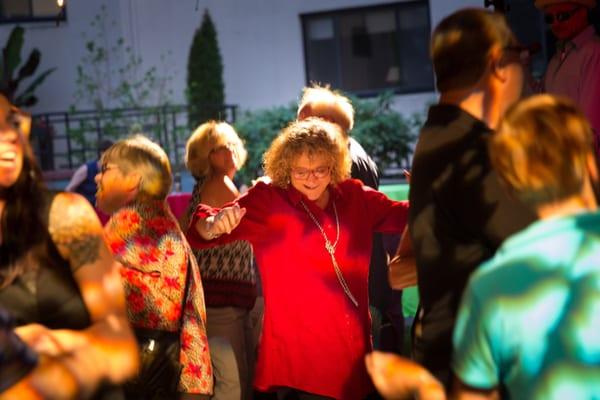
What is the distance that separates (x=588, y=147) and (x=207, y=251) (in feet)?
10.5

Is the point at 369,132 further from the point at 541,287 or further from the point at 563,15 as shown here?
the point at 541,287

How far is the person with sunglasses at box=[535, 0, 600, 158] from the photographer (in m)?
4.59

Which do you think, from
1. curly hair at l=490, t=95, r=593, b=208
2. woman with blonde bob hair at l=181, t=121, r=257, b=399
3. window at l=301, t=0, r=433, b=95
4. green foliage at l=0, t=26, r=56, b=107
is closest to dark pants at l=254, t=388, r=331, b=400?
woman with blonde bob hair at l=181, t=121, r=257, b=399

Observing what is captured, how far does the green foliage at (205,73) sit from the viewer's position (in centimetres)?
1766

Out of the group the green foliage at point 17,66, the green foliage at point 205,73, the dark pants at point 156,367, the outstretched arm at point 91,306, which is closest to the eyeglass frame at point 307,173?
the dark pants at point 156,367

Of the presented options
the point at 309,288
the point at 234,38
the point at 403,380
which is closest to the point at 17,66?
the point at 234,38

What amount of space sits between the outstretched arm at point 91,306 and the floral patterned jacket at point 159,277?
1.39 metres

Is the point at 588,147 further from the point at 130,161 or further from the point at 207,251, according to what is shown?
the point at 207,251

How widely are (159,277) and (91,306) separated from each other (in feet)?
4.93

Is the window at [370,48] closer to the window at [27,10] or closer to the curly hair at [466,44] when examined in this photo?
the window at [27,10]

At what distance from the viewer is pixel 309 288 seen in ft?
13.5

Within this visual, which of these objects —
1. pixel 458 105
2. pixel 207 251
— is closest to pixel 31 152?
pixel 458 105

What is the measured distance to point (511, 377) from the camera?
2.15m

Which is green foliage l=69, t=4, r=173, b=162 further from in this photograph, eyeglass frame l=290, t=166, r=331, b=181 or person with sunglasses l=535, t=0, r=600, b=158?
eyeglass frame l=290, t=166, r=331, b=181
